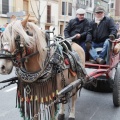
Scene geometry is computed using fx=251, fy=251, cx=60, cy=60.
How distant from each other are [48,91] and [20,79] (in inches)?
15.1

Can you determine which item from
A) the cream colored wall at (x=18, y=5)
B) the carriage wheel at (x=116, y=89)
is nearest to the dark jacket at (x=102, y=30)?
the carriage wheel at (x=116, y=89)

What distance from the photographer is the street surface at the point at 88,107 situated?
4.57 meters

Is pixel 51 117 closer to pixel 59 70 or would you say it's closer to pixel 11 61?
pixel 59 70

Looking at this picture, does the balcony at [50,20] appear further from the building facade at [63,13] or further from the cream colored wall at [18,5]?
the cream colored wall at [18,5]

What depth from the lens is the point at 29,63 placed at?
2986 mm

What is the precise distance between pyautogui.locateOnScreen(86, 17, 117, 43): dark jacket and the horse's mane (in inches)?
91.4

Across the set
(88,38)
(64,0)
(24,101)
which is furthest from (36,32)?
(64,0)

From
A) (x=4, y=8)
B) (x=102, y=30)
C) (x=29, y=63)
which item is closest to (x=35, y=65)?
(x=29, y=63)

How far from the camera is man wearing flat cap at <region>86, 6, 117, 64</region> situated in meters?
5.12

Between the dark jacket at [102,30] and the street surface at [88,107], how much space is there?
Result: 4.31 ft

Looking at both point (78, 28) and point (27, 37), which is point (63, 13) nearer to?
point (78, 28)

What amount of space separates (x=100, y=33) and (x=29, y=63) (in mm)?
2744

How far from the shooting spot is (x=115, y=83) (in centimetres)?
488

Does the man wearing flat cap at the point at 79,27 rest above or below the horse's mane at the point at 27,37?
above
